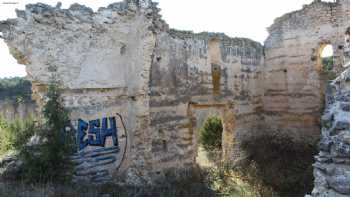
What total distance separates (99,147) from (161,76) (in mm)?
2385

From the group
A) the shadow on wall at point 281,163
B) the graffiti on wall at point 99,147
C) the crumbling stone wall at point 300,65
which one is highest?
the crumbling stone wall at point 300,65

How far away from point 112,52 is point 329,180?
5640 mm

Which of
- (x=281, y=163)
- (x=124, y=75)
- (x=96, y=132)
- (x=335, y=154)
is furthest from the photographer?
(x=281, y=163)

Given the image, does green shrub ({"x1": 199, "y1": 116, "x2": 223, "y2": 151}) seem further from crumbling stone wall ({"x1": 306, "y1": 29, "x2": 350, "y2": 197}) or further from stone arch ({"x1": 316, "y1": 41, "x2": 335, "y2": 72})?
crumbling stone wall ({"x1": 306, "y1": 29, "x2": 350, "y2": 197})

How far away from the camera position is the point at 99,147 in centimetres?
729

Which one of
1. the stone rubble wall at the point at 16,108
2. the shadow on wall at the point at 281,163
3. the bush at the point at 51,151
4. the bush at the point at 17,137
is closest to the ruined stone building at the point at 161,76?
the shadow on wall at the point at 281,163

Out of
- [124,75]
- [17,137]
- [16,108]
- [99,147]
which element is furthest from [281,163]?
[16,108]

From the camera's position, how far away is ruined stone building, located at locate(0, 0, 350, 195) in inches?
272

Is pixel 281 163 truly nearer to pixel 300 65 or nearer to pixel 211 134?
pixel 300 65

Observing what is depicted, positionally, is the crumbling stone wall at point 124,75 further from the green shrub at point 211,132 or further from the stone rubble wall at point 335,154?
the green shrub at point 211,132

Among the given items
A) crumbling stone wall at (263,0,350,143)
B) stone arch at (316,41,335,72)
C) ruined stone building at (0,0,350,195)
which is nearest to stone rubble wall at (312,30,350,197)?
ruined stone building at (0,0,350,195)

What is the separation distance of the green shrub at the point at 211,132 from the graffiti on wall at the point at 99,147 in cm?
787

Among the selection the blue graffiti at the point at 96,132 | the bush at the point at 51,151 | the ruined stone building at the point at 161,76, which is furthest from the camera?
the blue graffiti at the point at 96,132

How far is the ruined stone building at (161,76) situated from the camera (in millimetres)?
6918
